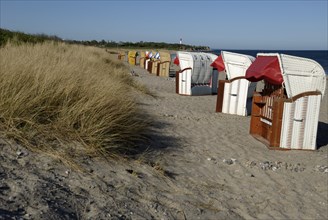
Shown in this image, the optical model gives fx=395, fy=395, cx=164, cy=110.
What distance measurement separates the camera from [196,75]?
15898mm

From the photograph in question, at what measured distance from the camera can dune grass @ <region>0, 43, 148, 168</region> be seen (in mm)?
4429

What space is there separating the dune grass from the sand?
0.86 feet

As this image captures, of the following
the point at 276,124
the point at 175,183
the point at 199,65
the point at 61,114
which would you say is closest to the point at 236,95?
the point at 276,124

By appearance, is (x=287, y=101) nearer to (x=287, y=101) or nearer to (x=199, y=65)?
(x=287, y=101)

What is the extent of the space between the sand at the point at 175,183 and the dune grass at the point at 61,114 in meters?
0.26

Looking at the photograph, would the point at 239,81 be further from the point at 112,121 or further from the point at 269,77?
the point at 112,121

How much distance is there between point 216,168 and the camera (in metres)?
5.76

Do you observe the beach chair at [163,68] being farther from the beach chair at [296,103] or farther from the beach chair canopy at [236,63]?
the beach chair at [296,103]

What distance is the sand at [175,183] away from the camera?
336 centimetres

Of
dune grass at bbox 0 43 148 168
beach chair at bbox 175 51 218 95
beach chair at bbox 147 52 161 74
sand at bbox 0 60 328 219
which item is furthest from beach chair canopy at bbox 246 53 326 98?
beach chair at bbox 147 52 161 74

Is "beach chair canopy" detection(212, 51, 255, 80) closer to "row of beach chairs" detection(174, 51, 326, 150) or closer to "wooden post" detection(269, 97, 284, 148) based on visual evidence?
"row of beach chairs" detection(174, 51, 326, 150)

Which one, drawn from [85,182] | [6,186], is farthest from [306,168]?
[6,186]

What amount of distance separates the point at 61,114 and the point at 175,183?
5.55 feet

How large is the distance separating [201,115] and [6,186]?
7643 mm
